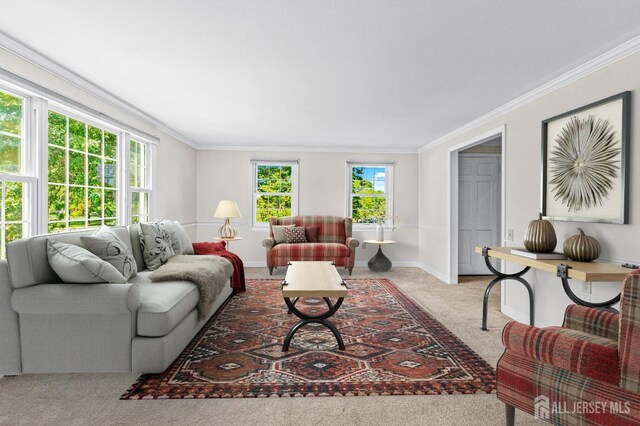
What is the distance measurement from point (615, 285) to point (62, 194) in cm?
466

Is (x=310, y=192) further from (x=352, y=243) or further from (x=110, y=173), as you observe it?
(x=110, y=173)

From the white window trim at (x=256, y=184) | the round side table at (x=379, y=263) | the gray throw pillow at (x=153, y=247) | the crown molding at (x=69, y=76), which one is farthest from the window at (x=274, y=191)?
the gray throw pillow at (x=153, y=247)

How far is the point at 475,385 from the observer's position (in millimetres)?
2391

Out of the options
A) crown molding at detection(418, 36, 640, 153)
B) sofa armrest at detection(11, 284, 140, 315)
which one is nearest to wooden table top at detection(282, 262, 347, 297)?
sofa armrest at detection(11, 284, 140, 315)

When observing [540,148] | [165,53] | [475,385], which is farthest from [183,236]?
[540,148]

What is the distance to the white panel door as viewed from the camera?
637cm

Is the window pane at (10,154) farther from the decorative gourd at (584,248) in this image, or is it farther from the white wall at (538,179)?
the white wall at (538,179)

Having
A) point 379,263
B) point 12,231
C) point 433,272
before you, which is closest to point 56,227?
point 12,231

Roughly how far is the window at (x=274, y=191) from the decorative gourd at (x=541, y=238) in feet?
15.5

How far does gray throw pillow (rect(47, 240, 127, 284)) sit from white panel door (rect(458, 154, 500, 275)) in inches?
216

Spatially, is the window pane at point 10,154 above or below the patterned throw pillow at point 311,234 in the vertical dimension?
above

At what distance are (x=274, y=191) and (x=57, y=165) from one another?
4.13 meters

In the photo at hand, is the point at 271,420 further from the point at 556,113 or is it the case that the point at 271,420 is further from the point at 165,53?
the point at 556,113

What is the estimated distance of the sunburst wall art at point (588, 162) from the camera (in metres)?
2.62
